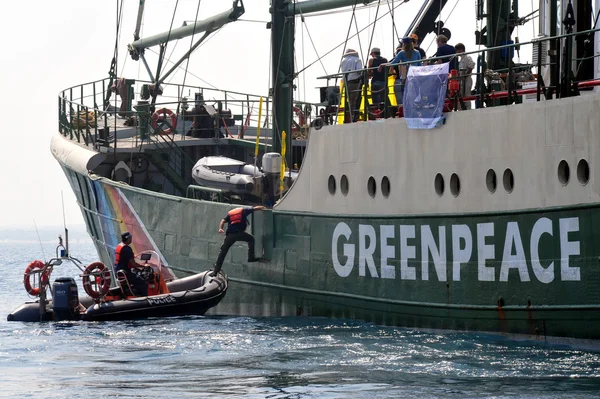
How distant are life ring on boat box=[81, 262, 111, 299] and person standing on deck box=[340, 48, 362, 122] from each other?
16.0ft

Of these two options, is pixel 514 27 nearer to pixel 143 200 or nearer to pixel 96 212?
pixel 143 200

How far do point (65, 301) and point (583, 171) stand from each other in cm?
948

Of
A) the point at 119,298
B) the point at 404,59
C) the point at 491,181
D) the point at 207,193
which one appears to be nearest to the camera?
the point at 491,181

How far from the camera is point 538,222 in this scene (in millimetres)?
14305

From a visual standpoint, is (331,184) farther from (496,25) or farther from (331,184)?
(496,25)

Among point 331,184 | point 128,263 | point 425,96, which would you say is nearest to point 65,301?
point 128,263

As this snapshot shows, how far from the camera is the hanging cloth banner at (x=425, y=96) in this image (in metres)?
16.0

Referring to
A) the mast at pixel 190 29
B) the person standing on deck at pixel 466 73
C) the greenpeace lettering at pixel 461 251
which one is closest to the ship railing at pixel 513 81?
the person standing on deck at pixel 466 73

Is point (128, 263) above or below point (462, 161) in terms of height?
below

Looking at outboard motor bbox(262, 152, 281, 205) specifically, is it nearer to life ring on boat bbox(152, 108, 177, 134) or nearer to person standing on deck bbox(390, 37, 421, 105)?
person standing on deck bbox(390, 37, 421, 105)

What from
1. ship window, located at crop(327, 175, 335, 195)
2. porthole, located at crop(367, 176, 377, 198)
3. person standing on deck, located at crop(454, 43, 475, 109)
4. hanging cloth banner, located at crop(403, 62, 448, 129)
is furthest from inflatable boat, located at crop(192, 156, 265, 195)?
hanging cloth banner, located at crop(403, 62, 448, 129)

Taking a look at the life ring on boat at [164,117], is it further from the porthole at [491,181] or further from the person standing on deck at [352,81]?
the porthole at [491,181]

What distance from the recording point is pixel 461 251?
15445 mm

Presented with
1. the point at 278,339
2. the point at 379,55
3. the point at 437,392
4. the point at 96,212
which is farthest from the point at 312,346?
the point at 96,212
